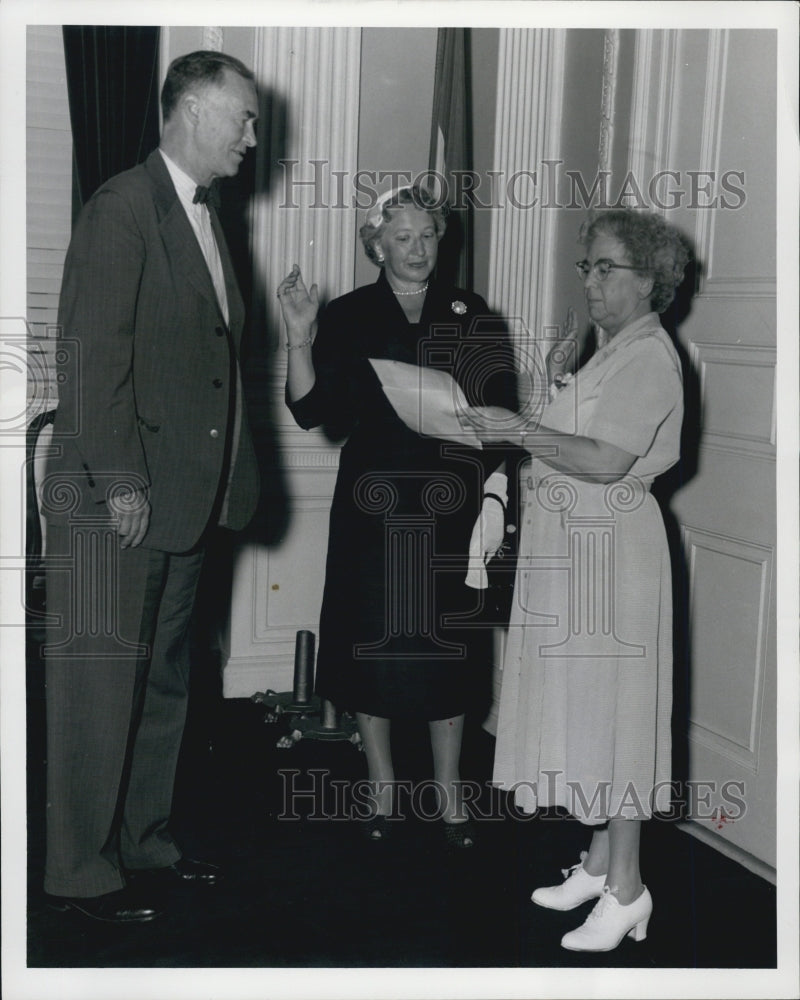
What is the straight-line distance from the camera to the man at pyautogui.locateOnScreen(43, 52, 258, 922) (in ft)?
7.97

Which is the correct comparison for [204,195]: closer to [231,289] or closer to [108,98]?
[231,289]

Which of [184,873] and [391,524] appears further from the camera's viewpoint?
[391,524]

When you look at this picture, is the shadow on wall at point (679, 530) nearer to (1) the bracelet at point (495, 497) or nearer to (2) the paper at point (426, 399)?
(1) the bracelet at point (495, 497)

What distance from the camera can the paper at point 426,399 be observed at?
8.64 ft

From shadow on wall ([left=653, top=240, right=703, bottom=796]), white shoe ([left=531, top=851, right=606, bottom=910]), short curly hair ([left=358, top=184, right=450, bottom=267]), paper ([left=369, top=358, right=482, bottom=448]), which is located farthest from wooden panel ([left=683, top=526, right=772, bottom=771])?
short curly hair ([left=358, top=184, right=450, bottom=267])

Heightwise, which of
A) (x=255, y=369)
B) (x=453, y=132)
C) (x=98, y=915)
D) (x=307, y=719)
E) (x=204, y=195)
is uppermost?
(x=453, y=132)

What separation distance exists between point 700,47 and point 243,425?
1.62 meters

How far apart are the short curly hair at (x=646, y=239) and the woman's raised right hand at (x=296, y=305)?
728 millimetres

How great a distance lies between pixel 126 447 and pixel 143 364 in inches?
7.9

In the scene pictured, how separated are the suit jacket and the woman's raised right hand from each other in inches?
6.6

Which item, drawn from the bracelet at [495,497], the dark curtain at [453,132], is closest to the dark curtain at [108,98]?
the dark curtain at [453,132]

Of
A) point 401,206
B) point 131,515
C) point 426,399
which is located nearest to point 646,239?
point 426,399

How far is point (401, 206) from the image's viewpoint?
115 inches

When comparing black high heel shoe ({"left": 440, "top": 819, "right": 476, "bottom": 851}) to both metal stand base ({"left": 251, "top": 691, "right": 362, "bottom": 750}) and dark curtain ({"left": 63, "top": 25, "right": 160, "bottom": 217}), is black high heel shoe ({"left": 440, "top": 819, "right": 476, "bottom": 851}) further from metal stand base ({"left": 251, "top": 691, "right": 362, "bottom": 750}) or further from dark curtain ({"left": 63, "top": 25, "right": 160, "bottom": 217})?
dark curtain ({"left": 63, "top": 25, "right": 160, "bottom": 217})
